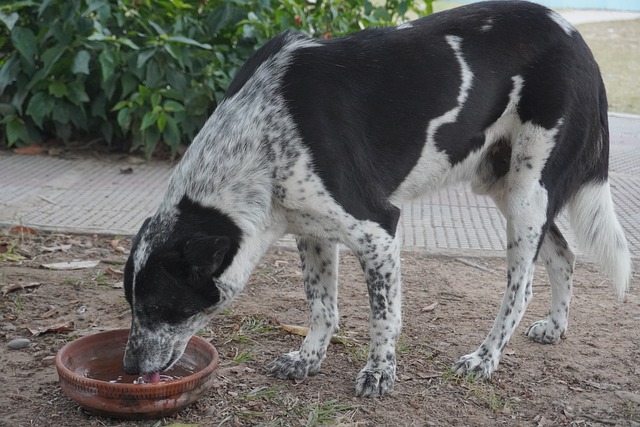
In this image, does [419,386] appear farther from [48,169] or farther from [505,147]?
[48,169]

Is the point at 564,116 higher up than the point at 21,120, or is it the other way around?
the point at 564,116

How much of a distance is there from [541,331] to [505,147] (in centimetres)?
99

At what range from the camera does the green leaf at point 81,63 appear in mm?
6997

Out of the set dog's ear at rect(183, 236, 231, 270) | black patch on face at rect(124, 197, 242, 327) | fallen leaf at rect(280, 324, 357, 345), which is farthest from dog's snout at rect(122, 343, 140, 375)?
fallen leaf at rect(280, 324, 357, 345)

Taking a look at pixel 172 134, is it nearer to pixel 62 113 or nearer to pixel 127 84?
pixel 127 84

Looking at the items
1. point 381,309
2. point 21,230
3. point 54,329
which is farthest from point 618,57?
point 54,329

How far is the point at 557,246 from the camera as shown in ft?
14.5

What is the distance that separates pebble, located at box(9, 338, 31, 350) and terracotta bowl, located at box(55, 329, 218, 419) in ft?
2.09

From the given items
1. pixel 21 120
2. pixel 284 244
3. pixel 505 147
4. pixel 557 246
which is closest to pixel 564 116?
pixel 505 147

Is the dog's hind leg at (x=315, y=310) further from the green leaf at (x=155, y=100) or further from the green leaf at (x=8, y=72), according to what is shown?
the green leaf at (x=8, y=72)

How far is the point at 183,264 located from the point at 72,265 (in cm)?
219

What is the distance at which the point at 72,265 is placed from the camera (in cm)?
525

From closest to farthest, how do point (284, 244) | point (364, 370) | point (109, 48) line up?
1. point (364, 370)
2. point (284, 244)
3. point (109, 48)

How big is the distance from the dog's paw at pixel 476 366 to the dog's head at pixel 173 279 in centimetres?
122
